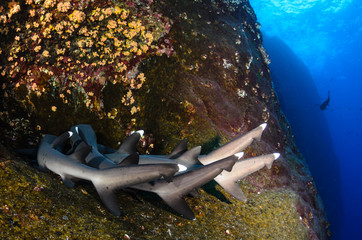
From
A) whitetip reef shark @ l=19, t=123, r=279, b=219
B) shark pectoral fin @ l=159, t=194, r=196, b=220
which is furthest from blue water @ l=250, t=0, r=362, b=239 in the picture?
shark pectoral fin @ l=159, t=194, r=196, b=220

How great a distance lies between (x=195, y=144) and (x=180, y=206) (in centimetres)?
206

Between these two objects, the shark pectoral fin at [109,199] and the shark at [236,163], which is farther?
the shark at [236,163]

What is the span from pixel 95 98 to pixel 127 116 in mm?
657

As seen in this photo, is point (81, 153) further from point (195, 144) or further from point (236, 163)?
point (195, 144)

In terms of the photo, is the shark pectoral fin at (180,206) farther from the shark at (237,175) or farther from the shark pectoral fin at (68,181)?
the shark pectoral fin at (68,181)

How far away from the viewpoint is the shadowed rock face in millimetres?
2070

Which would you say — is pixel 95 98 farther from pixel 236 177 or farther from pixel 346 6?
pixel 346 6

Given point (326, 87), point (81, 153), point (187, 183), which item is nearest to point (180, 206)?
point (187, 183)

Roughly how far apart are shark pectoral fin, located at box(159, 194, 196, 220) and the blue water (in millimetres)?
14239

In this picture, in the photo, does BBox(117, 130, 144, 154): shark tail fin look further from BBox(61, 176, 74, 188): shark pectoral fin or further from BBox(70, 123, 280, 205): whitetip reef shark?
BBox(61, 176, 74, 188): shark pectoral fin

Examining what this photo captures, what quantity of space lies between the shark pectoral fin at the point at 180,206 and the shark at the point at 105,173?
538mm

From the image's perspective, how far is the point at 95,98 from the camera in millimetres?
4027

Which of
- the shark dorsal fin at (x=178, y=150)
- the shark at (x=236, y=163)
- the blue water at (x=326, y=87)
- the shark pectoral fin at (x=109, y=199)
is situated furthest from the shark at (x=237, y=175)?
the blue water at (x=326, y=87)

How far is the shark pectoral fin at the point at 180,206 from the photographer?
2.51 metres
